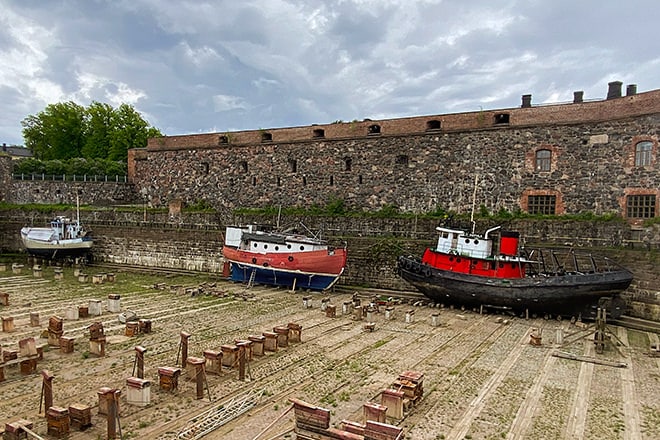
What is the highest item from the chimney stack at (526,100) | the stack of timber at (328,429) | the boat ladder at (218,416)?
the chimney stack at (526,100)

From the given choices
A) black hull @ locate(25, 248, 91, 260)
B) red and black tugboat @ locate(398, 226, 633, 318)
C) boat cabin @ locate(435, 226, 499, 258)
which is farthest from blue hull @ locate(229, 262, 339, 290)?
black hull @ locate(25, 248, 91, 260)

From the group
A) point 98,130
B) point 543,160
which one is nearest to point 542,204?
point 543,160

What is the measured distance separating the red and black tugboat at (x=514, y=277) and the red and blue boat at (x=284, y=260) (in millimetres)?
2908

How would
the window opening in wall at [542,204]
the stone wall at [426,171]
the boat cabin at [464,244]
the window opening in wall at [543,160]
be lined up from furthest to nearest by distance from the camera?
the window opening in wall at [543,160] → the window opening in wall at [542,204] → the stone wall at [426,171] → the boat cabin at [464,244]

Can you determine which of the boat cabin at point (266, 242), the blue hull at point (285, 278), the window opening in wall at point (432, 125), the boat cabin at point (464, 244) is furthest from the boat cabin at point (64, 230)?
the boat cabin at point (464, 244)

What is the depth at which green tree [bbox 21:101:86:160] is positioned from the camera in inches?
1841

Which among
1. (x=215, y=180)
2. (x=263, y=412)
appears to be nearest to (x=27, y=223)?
(x=215, y=180)

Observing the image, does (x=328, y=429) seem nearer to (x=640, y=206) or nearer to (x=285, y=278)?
(x=285, y=278)

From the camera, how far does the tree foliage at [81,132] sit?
46.2m

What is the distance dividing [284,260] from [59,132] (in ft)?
128

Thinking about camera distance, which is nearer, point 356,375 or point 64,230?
point 356,375

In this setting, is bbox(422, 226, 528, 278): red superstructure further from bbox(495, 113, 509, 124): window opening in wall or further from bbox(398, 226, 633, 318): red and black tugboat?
bbox(495, 113, 509, 124): window opening in wall

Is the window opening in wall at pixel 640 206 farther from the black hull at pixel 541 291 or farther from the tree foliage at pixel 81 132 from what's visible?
the tree foliage at pixel 81 132

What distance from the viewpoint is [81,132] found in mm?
47531
